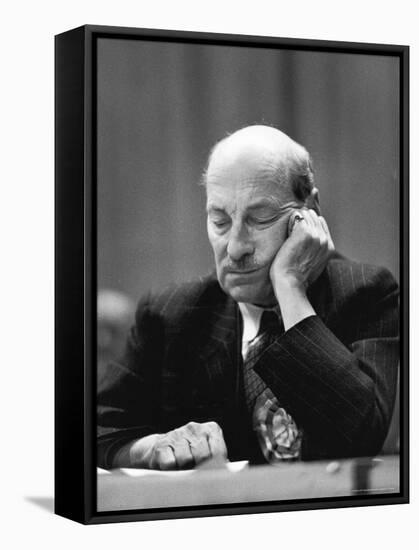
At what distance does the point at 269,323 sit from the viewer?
28.8 feet

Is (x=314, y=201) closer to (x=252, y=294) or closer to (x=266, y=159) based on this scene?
(x=266, y=159)

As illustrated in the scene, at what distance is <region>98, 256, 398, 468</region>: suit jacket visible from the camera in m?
8.52

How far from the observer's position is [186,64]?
8.65 m

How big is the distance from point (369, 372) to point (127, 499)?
5.04 feet

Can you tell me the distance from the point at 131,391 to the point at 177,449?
0.40 meters

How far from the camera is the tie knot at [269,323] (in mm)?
8773

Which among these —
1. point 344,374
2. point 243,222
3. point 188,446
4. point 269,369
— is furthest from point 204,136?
point 188,446

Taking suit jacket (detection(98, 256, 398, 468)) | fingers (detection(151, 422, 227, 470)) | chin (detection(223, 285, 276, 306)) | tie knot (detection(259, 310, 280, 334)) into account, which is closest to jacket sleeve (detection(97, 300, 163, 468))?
suit jacket (detection(98, 256, 398, 468))

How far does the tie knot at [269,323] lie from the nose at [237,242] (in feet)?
1.18

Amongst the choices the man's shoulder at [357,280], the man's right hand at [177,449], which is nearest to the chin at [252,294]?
the man's shoulder at [357,280]

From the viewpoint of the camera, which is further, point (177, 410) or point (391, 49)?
point (391, 49)

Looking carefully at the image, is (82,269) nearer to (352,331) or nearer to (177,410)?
(177,410)

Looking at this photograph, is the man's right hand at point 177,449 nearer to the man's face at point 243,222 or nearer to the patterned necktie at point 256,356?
the patterned necktie at point 256,356

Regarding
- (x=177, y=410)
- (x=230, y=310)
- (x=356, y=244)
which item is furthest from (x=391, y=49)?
(x=177, y=410)
